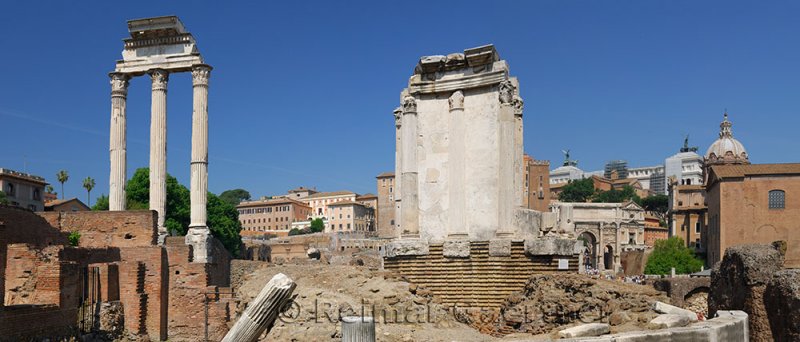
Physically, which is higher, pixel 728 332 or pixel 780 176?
pixel 780 176

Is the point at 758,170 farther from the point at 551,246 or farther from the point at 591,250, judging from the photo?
the point at 551,246

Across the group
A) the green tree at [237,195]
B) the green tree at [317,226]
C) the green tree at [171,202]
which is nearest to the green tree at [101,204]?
the green tree at [171,202]

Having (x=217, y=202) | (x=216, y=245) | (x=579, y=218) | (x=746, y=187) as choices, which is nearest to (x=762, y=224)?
(x=746, y=187)

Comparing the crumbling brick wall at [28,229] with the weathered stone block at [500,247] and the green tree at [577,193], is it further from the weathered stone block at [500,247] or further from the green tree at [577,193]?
the green tree at [577,193]

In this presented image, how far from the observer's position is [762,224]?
62.7 metres

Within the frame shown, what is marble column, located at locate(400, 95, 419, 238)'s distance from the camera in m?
14.9

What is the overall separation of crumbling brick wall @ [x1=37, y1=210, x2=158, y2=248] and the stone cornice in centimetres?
826

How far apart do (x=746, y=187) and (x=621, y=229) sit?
910 inches

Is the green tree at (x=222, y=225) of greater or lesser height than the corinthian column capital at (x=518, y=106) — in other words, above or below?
below

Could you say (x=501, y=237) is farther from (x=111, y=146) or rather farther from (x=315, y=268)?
(x=111, y=146)

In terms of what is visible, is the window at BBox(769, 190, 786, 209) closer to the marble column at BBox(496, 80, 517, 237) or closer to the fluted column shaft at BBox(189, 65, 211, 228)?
the fluted column shaft at BBox(189, 65, 211, 228)

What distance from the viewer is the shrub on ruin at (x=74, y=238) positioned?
1856cm

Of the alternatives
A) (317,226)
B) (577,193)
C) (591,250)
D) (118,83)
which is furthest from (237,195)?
(118,83)

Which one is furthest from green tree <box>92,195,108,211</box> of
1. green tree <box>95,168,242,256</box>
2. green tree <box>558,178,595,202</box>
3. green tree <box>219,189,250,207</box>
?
green tree <box>219,189,250,207</box>
